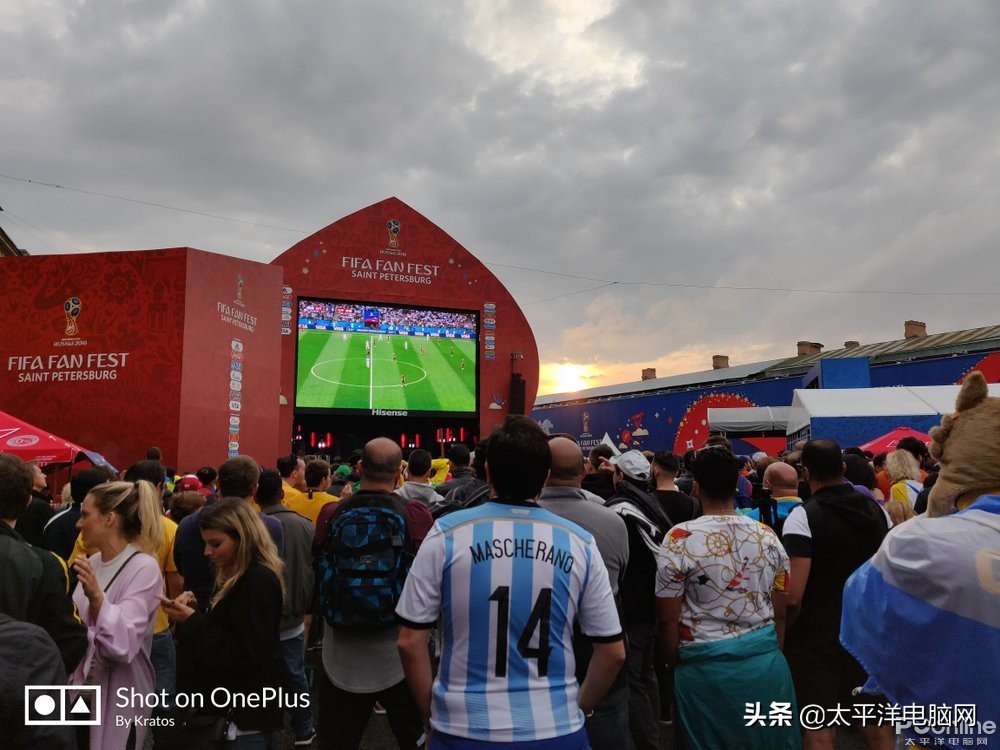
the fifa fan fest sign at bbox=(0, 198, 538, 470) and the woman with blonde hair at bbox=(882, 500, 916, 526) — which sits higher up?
the fifa fan fest sign at bbox=(0, 198, 538, 470)

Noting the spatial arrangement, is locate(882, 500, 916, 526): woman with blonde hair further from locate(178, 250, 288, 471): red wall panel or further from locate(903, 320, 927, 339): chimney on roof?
locate(903, 320, 927, 339): chimney on roof

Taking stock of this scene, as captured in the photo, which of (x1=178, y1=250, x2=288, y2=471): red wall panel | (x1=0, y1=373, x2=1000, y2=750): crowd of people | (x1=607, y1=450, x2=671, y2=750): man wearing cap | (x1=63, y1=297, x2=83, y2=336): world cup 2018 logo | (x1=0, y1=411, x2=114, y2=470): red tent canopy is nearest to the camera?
(x1=0, y1=373, x2=1000, y2=750): crowd of people

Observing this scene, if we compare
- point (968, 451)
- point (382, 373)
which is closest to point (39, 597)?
point (968, 451)

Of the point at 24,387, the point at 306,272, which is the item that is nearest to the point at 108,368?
the point at 24,387

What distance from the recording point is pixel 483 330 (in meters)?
25.4

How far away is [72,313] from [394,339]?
1079cm

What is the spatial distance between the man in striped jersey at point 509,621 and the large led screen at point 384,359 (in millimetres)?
20932

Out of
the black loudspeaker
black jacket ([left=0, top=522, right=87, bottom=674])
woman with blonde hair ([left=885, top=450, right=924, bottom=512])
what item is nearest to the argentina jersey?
black jacket ([left=0, top=522, right=87, bottom=674])

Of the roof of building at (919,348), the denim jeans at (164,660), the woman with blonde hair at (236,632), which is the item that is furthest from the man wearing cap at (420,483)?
the roof of building at (919,348)

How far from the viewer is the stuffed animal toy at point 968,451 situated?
5.43 ft

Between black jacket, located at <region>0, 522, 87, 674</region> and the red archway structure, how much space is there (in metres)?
20.2

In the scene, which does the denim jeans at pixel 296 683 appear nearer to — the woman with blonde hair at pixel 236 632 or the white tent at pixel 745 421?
the woman with blonde hair at pixel 236 632

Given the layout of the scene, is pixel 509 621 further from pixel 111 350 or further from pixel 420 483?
pixel 111 350

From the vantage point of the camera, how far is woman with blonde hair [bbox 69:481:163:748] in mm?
2717
